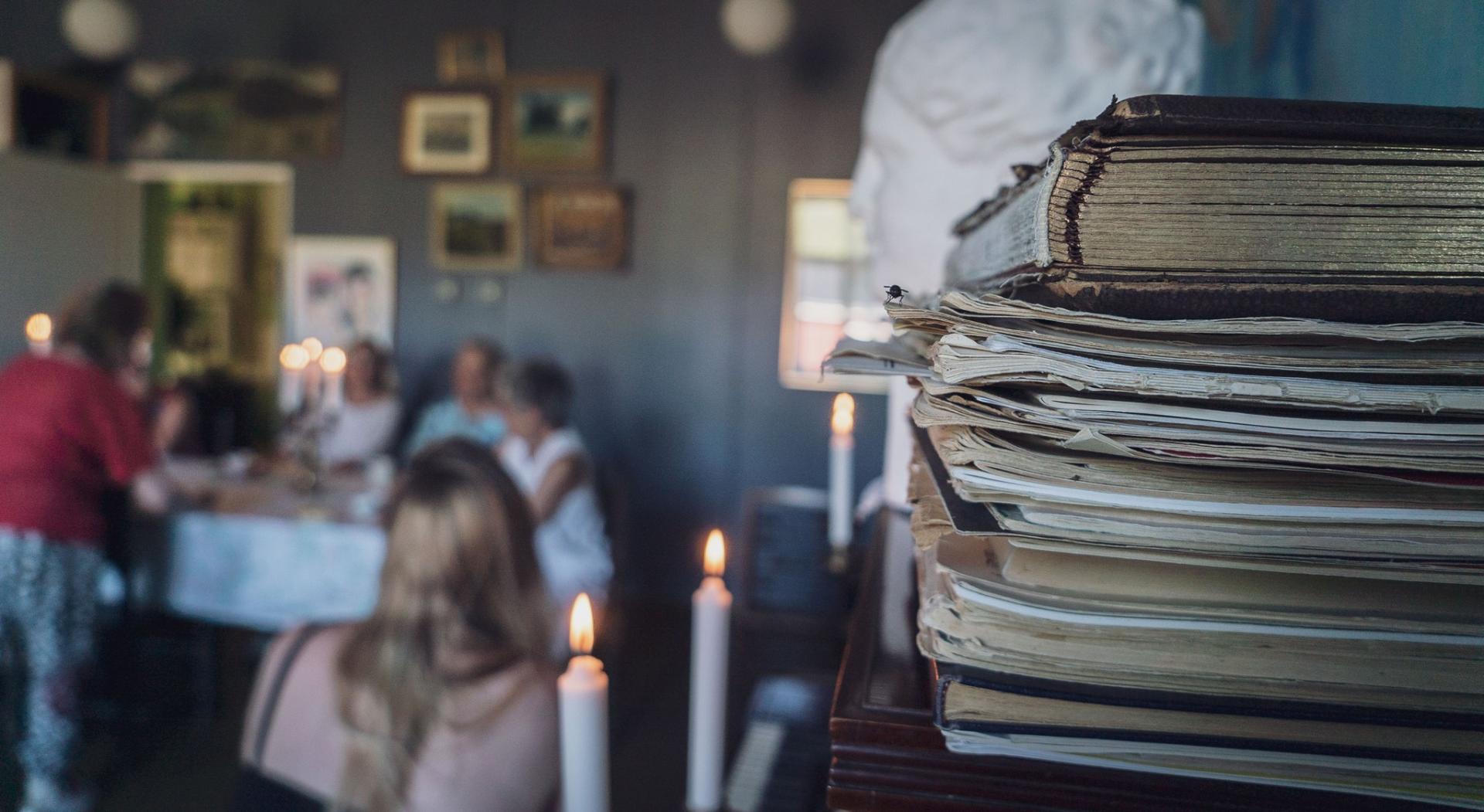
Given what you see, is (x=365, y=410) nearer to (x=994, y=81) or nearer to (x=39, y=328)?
(x=39, y=328)

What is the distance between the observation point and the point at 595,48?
5062 millimetres

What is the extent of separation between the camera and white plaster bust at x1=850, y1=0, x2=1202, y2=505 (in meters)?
0.65

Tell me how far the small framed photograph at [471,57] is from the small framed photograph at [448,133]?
82 mm

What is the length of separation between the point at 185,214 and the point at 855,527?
21.4ft

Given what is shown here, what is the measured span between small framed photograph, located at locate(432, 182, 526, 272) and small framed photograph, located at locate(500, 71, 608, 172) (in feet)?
0.72

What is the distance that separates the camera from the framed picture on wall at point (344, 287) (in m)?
5.35

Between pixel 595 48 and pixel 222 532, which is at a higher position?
pixel 595 48

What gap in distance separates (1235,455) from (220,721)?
4.05 meters

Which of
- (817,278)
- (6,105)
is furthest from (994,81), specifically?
(6,105)

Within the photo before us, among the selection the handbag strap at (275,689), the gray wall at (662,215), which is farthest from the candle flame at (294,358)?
the gray wall at (662,215)

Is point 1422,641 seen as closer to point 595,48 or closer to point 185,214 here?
point 595,48

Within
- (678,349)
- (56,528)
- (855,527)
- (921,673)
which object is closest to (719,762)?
(921,673)

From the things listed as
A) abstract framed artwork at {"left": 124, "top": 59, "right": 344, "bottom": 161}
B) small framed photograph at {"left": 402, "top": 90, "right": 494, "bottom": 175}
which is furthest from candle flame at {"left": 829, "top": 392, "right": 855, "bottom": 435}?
abstract framed artwork at {"left": 124, "top": 59, "right": 344, "bottom": 161}

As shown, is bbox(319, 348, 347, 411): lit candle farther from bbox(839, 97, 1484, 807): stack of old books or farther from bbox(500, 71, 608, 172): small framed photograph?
bbox(839, 97, 1484, 807): stack of old books
